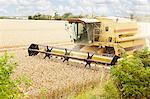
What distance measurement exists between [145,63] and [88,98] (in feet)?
4.63

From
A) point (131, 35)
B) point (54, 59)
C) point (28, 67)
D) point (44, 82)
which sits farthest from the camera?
point (131, 35)

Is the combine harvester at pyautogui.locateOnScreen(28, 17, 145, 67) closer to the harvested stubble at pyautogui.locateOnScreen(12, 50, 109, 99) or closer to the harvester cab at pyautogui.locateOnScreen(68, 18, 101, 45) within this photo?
the harvester cab at pyautogui.locateOnScreen(68, 18, 101, 45)

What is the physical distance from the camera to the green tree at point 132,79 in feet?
21.2

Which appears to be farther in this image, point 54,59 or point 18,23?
point 18,23

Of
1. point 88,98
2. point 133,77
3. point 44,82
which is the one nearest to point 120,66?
point 133,77

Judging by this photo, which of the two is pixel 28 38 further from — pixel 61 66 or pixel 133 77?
pixel 133 77

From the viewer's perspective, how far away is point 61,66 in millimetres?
14367

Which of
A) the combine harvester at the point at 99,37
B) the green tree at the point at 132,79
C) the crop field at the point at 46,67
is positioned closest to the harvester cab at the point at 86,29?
the combine harvester at the point at 99,37

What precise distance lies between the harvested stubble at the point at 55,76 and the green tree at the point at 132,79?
1.87 meters

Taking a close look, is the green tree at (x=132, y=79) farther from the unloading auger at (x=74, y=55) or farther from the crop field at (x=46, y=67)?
the unloading auger at (x=74, y=55)

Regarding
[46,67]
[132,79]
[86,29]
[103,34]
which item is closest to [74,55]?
[46,67]

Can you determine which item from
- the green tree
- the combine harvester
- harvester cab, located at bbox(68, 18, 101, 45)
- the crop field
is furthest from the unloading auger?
the green tree

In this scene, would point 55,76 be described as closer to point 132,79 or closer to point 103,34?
point 103,34

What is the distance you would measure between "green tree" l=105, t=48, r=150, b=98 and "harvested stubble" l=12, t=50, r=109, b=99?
187 centimetres
